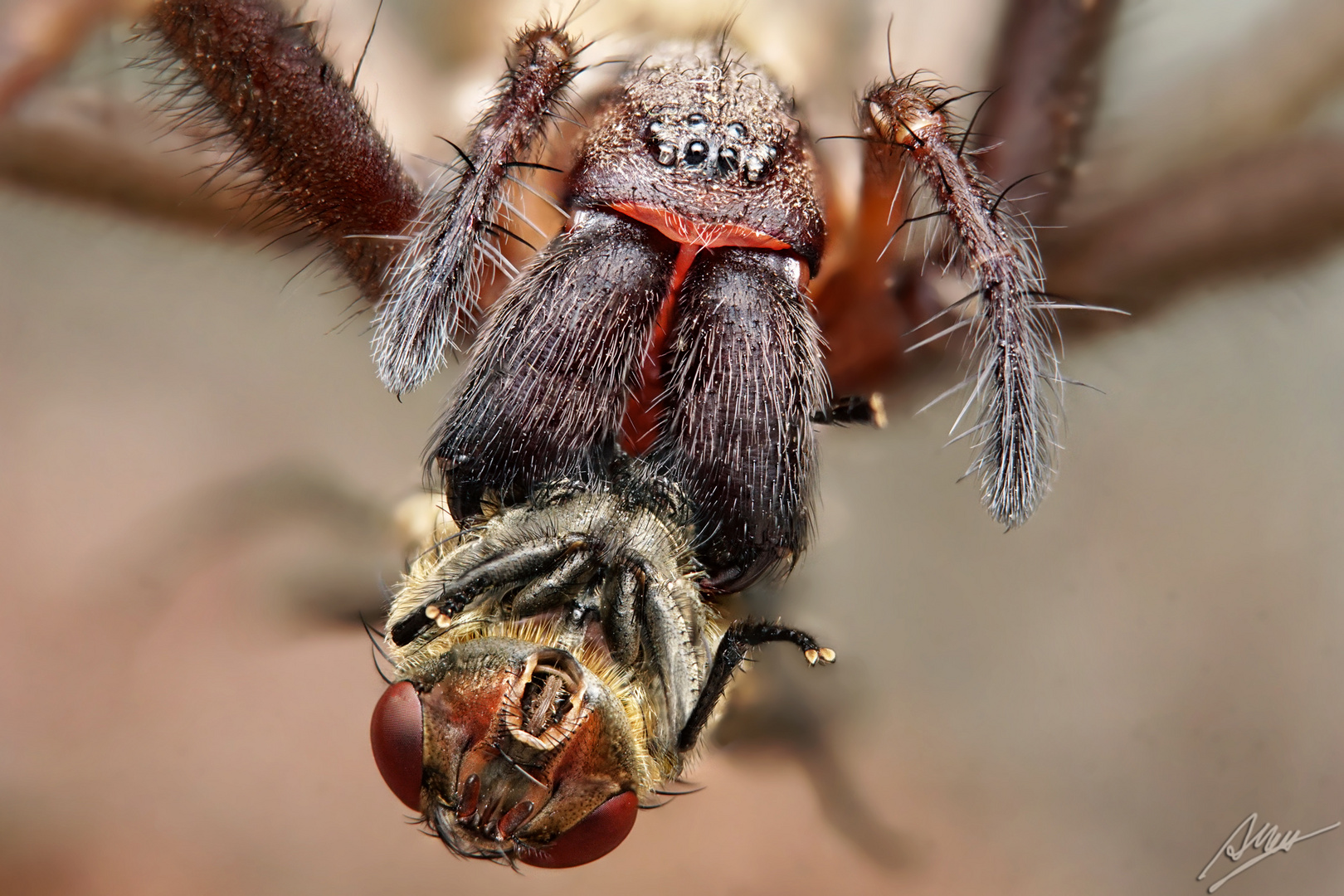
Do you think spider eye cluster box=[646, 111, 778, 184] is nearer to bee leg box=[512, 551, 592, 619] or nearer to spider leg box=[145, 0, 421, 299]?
spider leg box=[145, 0, 421, 299]

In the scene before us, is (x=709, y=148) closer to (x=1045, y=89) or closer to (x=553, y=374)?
(x=553, y=374)

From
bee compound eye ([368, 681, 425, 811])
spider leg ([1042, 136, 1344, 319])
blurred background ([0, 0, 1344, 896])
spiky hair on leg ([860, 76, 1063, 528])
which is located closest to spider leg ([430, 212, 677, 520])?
bee compound eye ([368, 681, 425, 811])

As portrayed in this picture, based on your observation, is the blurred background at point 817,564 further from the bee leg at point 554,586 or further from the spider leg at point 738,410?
the bee leg at point 554,586

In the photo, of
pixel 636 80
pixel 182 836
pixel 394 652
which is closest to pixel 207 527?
pixel 182 836

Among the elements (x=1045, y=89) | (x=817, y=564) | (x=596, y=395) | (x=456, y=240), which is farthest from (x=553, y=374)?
(x=1045, y=89)

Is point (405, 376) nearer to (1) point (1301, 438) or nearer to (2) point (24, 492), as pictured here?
(2) point (24, 492)
